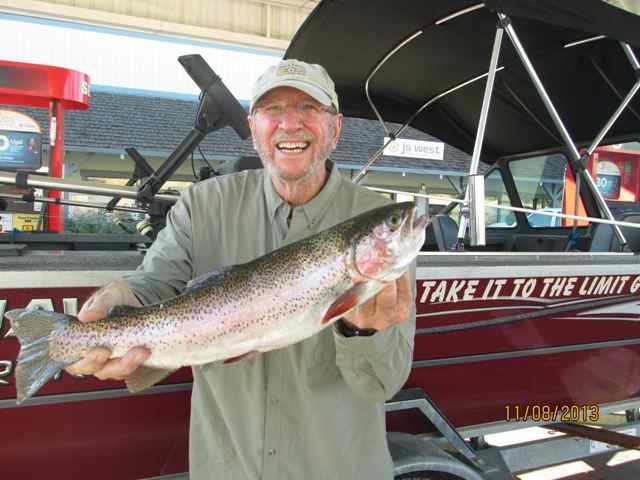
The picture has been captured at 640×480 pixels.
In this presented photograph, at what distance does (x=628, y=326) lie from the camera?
3482mm

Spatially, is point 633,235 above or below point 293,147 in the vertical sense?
below

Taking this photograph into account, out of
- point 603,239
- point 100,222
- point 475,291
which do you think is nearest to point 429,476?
point 475,291

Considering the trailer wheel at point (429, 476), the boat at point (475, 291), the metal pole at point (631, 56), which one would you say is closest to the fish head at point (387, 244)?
the boat at point (475, 291)

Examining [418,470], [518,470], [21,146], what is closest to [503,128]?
[518,470]

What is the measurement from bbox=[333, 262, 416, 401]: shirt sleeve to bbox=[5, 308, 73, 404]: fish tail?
2.75 ft

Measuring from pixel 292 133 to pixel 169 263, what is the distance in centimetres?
63

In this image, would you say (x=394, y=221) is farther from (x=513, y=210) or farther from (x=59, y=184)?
(x=513, y=210)

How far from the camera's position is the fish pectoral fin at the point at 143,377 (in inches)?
68.4

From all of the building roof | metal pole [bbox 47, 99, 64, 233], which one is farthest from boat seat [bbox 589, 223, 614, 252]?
the building roof

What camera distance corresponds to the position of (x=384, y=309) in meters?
1.63

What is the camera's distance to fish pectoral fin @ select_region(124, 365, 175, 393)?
1.74 meters

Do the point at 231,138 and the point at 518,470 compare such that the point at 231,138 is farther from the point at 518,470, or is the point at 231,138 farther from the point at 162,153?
the point at 518,470

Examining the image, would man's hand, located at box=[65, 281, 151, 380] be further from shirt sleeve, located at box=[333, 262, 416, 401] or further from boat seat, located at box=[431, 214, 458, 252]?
boat seat, located at box=[431, 214, 458, 252]

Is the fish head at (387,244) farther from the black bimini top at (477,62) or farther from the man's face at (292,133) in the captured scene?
the black bimini top at (477,62)
